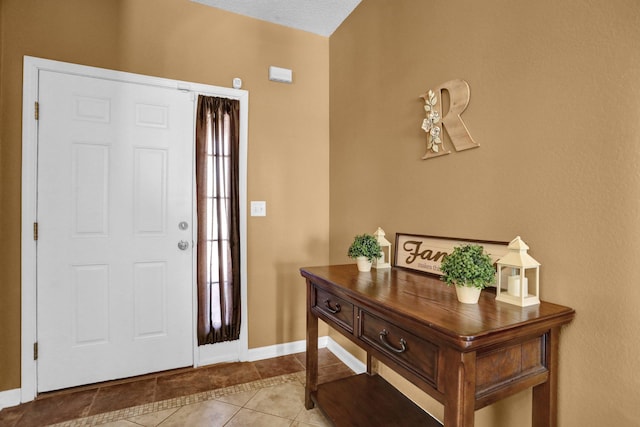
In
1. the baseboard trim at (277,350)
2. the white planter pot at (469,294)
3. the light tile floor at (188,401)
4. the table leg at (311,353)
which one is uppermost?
the white planter pot at (469,294)

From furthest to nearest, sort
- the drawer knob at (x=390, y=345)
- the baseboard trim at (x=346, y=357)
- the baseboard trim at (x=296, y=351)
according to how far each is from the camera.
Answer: the baseboard trim at (x=296, y=351) < the baseboard trim at (x=346, y=357) < the drawer knob at (x=390, y=345)

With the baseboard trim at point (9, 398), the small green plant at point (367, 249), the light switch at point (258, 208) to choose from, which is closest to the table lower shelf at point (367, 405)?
the small green plant at point (367, 249)

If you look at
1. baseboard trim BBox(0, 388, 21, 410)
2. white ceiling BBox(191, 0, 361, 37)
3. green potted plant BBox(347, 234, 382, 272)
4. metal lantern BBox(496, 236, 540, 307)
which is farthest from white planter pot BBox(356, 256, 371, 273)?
baseboard trim BBox(0, 388, 21, 410)

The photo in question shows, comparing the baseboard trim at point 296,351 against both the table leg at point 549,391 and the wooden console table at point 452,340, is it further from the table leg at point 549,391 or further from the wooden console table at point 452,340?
the table leg at point 549,391

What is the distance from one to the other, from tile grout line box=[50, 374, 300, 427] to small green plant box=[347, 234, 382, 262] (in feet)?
3.88

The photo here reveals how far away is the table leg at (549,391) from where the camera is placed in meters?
1.16

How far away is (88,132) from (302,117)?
5.29 ft

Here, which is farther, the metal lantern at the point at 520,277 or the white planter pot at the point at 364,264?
the white planter pot at the point at 364,264

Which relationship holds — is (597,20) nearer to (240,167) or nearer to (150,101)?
(240,167)

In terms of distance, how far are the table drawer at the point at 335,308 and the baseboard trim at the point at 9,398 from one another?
Answer: 6.56 feet

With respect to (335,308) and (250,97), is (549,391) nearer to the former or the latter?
(335,308)

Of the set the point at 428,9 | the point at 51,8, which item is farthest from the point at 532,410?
the point at 51,8

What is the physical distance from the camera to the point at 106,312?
228 centimetres

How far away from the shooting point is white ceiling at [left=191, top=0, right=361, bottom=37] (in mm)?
2486
